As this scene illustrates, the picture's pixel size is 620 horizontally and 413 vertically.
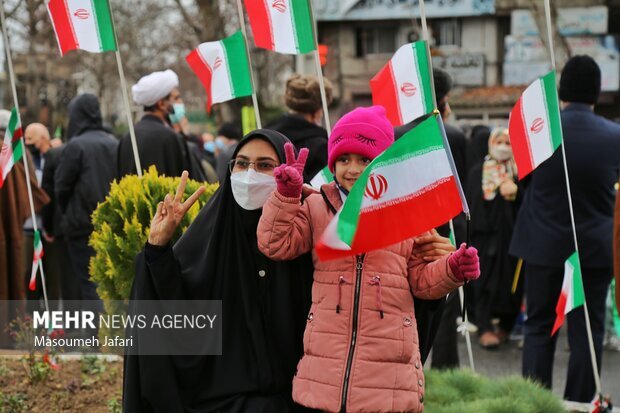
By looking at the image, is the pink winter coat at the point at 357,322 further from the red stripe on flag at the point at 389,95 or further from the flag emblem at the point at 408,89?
the red stripe on flag at the point at 389,95

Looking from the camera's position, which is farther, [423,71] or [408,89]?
[408,89]

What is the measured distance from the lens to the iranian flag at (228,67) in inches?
230

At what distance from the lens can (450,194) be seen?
12.1ft

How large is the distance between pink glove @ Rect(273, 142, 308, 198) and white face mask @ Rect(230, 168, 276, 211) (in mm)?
337

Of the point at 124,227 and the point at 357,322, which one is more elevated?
the point at 124,227

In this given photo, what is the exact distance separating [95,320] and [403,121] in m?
3.22

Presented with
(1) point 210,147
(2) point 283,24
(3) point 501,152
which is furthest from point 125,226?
(1) point 210,147

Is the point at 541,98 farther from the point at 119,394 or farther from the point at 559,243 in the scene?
the point at 119,394

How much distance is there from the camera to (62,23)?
6.01 metres

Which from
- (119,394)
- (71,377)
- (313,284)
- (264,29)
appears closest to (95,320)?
(71,377)

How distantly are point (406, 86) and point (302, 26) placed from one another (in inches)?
26.7

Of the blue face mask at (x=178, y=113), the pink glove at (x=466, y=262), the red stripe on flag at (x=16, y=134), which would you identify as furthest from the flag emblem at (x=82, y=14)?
the pink glove at (x=466, y=262)

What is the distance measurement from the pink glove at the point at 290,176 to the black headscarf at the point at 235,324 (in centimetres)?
37

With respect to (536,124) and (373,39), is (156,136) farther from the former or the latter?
(373,39)
